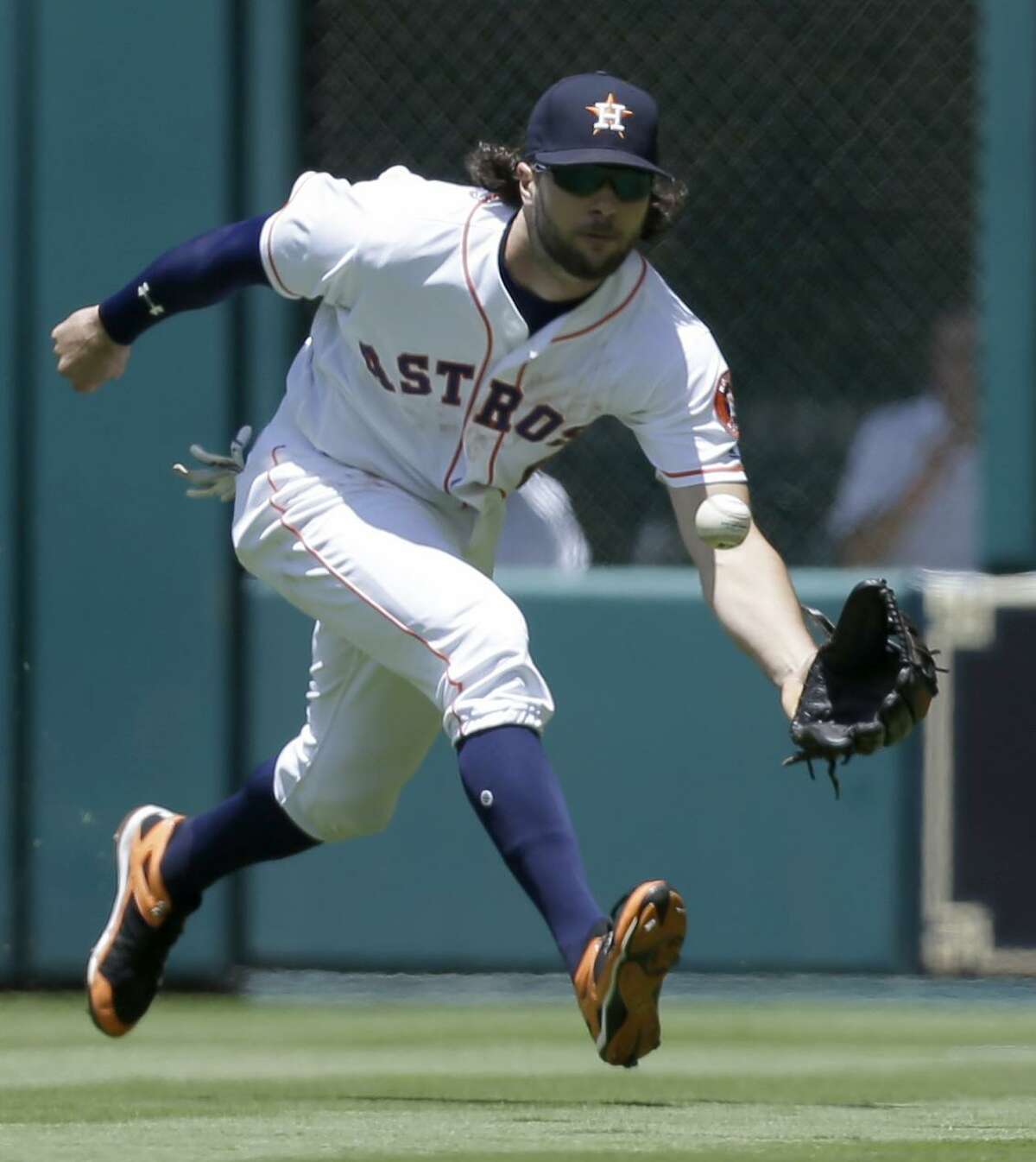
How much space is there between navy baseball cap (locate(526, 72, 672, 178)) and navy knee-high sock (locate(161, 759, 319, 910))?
1328 millimetres

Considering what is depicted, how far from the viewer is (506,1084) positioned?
466 centimetres

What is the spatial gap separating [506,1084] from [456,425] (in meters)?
1.23

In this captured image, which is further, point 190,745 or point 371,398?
point 190,745

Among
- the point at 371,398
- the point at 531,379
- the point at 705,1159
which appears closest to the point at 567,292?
the point at 531,379

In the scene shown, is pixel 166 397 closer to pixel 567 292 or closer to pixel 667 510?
pixel 667 510

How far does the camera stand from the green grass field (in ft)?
12.6

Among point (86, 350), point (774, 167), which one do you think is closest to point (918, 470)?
point (774, 167)

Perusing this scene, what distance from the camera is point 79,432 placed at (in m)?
5.92

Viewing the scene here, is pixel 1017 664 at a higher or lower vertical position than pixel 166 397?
lower

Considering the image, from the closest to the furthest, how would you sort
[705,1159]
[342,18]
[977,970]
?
[705,1159] → [977,970] → [342,18]

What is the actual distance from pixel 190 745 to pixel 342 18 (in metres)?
1.79

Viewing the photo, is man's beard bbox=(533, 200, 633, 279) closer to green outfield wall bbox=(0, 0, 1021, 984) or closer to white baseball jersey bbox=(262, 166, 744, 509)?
white baseball jersey bbox=(262, 166, 744, 509)

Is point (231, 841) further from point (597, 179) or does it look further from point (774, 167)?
point (774, 167)

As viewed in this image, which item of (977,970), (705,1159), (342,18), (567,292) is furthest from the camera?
(342,18)
